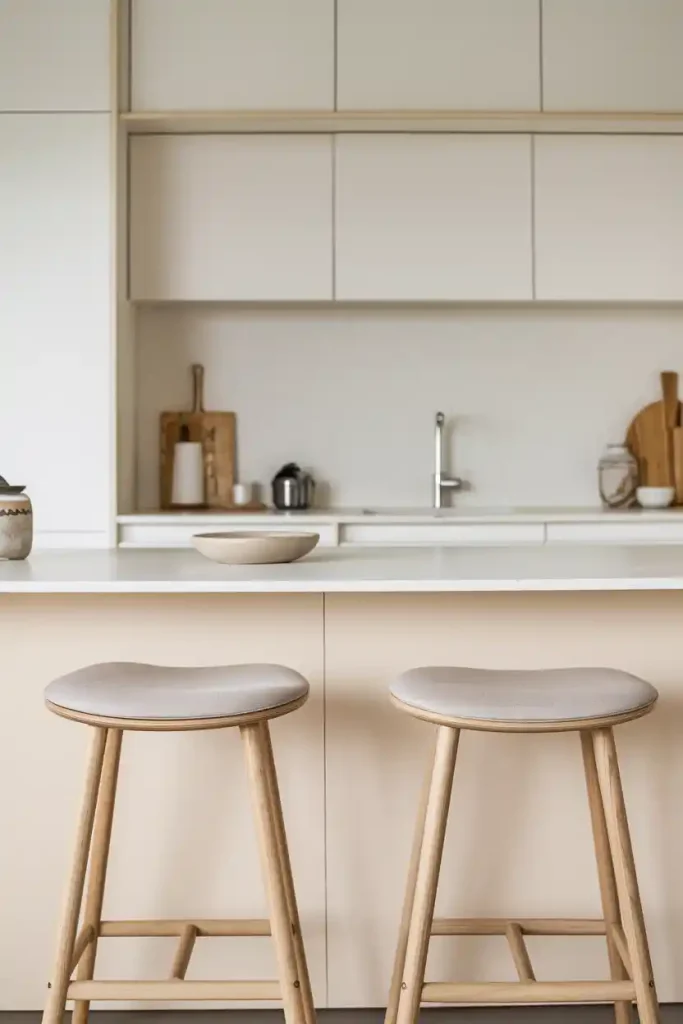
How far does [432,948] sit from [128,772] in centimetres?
69

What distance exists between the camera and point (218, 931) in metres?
1.85

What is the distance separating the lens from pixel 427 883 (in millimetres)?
1533

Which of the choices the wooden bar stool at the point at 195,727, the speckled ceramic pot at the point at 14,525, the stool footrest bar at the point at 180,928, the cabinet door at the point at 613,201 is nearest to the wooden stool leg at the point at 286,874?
the wooden bar stool at the point at 195,727

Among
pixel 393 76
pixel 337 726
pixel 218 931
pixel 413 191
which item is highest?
pixel 393 76

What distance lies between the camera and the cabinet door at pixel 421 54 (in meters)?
3.38

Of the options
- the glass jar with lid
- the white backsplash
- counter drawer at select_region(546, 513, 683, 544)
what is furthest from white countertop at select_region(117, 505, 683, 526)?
the white backsplash

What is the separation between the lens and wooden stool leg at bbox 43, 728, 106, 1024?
1579 millimetres

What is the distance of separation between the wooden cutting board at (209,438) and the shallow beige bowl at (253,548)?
6.17 feet

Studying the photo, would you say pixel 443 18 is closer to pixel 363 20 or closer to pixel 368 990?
pixel 363 20

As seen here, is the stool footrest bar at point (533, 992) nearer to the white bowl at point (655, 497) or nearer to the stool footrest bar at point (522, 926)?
the stool footrest bar at point (522, 926)

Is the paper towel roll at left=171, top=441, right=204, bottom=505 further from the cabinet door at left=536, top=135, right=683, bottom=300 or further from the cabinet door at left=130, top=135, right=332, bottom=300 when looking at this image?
the cabinet door at left=536, top=135, right=683, bottom=300

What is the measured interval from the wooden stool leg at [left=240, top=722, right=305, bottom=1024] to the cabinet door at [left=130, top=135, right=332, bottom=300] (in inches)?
86.4

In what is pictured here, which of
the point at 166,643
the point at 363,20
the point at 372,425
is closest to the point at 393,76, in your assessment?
the point at 363,20

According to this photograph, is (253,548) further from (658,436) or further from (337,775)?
(658,436)
